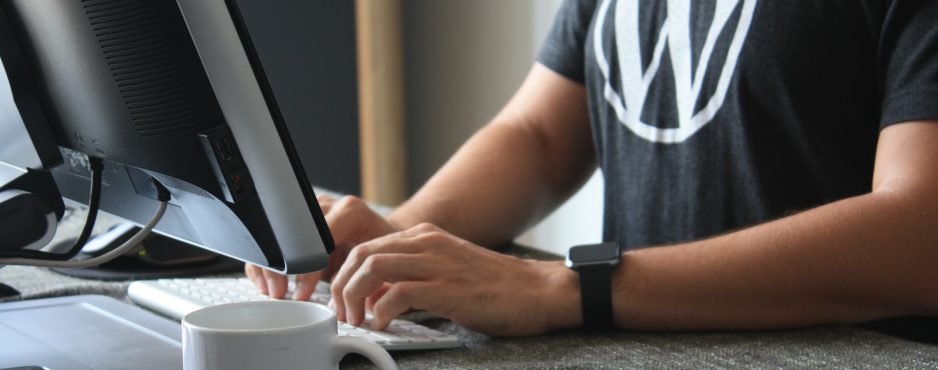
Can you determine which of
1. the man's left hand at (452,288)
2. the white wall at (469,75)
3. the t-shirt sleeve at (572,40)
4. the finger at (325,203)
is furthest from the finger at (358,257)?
the white wall at (469,75)

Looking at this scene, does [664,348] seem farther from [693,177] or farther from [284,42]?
[284,42]

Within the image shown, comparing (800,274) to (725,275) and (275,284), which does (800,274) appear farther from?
(275,284)

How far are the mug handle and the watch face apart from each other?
34cm

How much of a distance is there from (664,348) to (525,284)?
13 cm

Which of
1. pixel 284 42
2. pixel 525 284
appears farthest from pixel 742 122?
pixel 284 42

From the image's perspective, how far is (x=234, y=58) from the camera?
0.61m

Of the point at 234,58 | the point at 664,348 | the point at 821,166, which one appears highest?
the point at 234,58

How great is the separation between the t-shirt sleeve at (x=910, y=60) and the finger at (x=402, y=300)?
16.8 inches

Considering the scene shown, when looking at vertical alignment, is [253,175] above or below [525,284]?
above

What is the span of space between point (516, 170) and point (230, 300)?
502 mm

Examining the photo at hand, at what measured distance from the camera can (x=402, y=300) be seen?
2.67 feet

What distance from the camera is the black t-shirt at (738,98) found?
3.26 feet

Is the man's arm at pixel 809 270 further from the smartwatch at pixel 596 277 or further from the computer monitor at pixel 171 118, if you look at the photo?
the computer monitor at pixel 171 118

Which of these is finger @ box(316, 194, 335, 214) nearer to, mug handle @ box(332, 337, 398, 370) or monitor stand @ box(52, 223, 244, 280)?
monitor stand @ box(52, 223, 244, 280)
